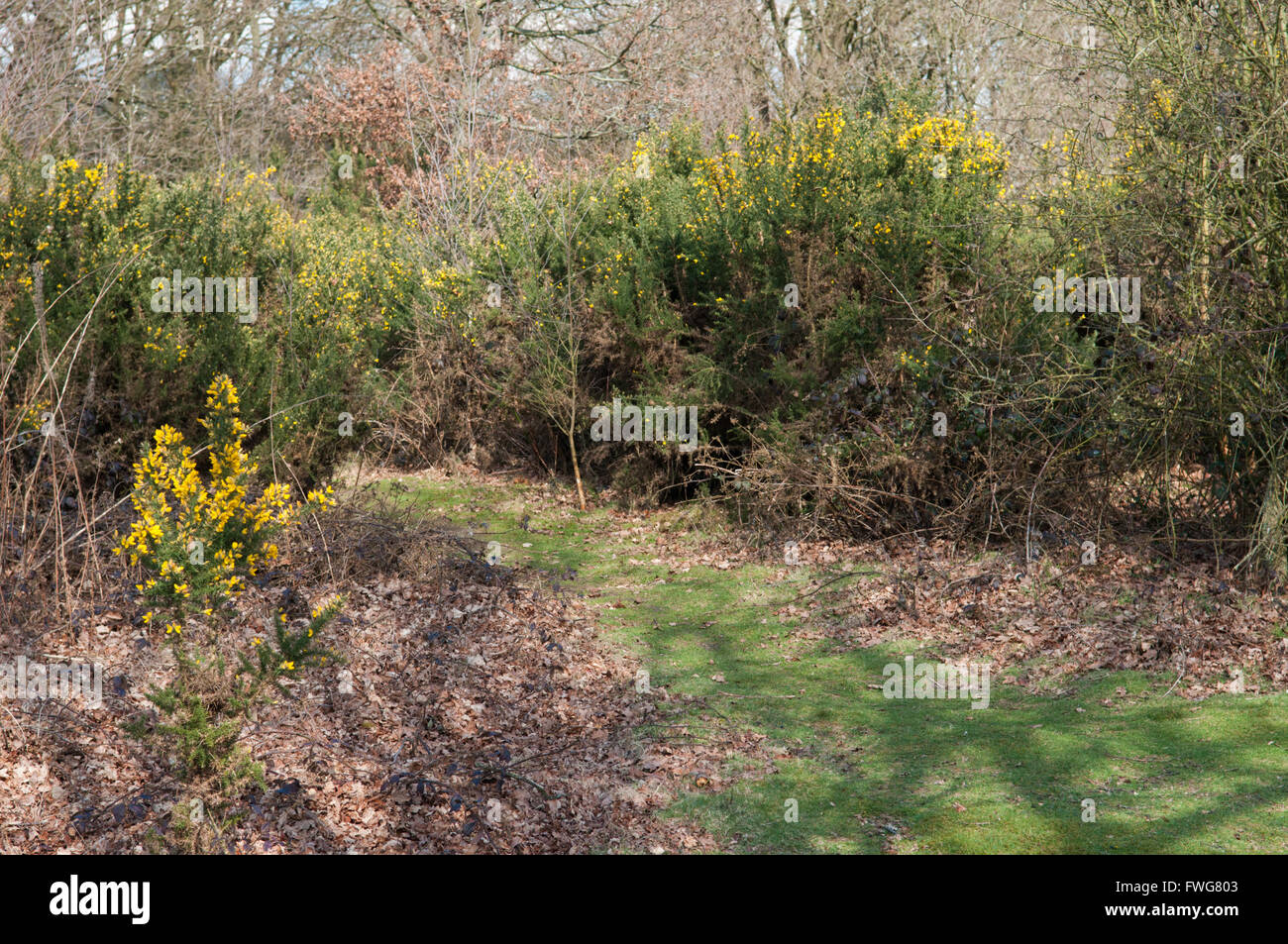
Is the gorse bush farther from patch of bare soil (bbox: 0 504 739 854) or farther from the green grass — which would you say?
the green grass

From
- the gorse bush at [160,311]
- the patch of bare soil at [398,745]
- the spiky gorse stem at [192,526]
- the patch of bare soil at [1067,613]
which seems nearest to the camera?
the spiky gorse stem at [192,526]

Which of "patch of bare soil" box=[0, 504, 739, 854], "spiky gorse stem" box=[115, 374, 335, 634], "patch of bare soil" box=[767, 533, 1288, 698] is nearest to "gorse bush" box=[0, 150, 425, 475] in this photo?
"patch of bare soil" box=[0, 504, 739, 854]

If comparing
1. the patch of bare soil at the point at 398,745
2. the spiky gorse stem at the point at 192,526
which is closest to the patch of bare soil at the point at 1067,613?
the patch of bare soil at the point at 398,745

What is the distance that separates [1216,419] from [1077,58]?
3.04 meters

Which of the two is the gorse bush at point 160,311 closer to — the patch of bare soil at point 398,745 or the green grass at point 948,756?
the patch of bare soil at point 398,745

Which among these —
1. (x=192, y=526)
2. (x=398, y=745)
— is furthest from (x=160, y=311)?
(x=398, y=745)

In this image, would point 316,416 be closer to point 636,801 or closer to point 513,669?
point 513,669

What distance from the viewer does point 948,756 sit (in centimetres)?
568

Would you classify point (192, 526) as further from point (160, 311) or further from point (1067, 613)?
point (1067, 613)

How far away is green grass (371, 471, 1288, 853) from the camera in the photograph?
4742 mm

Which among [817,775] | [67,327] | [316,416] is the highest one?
[67,327]

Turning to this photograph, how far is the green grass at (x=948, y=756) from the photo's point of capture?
4.74 metres
